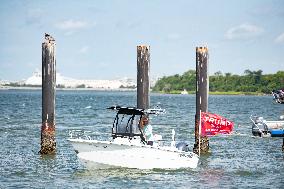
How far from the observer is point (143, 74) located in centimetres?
3969

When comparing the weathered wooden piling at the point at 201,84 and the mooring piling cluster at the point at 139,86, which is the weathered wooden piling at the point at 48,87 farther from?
the weathered wooden piling at the point at 201,84

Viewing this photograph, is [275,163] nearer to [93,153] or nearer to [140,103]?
[140,103]

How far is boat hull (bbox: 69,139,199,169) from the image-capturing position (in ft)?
109

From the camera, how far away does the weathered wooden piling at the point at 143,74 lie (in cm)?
3959

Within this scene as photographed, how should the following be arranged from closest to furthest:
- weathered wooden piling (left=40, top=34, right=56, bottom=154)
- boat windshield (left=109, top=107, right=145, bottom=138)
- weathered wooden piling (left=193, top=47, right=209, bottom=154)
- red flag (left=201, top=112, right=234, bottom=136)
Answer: boat windshield (left=109, top=107, right=145, bottom=138) < weathered wooden piling (left=40, top=34, right=56, bottom=154) < red flag (left=201, top=112, right=234, bottom=136) < weathered wooden piling (left=193, top=47, right=209, bottom=154)

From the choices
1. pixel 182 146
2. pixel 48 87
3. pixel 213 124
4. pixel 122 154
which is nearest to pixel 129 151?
pixel 122 154

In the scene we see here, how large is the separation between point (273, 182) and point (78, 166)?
29.0 ft

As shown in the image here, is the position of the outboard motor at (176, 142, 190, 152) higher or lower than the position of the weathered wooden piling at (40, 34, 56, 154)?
lower

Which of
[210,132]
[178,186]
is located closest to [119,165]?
[178,186]

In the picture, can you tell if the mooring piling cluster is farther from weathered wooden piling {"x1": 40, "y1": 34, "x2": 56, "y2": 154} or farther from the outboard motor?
the outboard motor

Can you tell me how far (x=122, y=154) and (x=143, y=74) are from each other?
711cm

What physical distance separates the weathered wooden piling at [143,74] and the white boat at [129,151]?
197 inches

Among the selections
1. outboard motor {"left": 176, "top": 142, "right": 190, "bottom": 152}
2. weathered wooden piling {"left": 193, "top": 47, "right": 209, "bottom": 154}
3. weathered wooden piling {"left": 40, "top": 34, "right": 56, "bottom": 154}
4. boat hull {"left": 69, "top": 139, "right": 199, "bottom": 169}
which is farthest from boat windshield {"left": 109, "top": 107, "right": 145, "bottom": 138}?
weathered wooden piling {"left": 193, "top": 47, "right": 209, "bottom": 154}

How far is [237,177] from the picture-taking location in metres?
34.2
